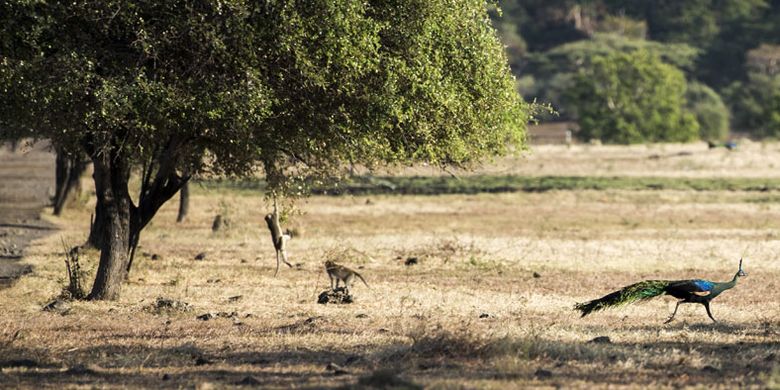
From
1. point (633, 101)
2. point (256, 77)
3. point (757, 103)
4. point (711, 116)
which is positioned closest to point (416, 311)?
point (256, 77)

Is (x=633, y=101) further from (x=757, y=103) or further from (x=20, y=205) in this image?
(x=20, y=205)

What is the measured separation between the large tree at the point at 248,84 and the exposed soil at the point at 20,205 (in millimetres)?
2969

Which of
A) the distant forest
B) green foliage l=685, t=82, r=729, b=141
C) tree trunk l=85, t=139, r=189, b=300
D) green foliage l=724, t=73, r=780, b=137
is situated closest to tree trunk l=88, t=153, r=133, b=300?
tree trunk l=85, t=139, r=189, b=300

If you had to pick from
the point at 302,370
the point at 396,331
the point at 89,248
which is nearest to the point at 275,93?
the point at 396,331

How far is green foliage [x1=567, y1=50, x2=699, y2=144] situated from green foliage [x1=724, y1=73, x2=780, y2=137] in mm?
7578

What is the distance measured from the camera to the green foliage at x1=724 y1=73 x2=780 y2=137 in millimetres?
110188

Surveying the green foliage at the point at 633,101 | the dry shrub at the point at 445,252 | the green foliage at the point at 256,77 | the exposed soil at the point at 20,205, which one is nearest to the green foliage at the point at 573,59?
the green foliage at the point at 633,101

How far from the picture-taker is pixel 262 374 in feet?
46.5

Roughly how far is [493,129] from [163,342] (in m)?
7.67

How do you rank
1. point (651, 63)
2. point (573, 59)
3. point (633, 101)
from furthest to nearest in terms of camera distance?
point (573, 59) → point (633, 101) → point (651, 63)

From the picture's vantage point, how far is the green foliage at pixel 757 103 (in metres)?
110

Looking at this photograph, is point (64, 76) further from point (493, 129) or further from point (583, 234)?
point (583, 234)

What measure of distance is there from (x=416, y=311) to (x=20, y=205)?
105ft

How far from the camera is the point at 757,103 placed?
401ft
